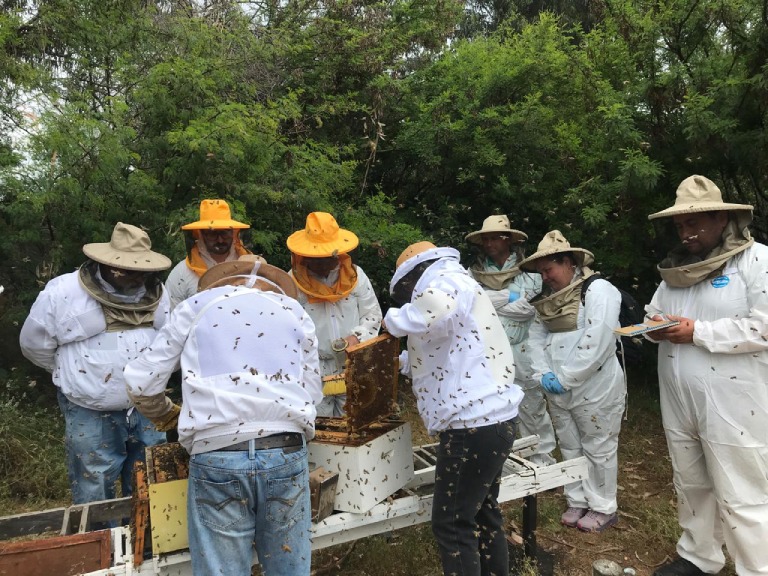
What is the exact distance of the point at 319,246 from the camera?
376 centimetres

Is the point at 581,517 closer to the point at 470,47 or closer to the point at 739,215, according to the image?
the point at 739,215

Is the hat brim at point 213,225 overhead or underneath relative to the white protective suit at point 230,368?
overhead

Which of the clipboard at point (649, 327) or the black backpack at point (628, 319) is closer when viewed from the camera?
the clipboard at point (649, 327)

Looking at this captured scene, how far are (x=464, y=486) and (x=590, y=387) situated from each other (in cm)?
170

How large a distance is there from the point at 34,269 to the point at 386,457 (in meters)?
4.42

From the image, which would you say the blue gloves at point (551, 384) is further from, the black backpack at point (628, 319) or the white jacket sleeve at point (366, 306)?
the white jacket sleeve at point (366, 306)

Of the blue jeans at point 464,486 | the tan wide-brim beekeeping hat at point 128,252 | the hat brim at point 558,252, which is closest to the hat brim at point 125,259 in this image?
the tan wide-brim beekeeping hat at point 128,252

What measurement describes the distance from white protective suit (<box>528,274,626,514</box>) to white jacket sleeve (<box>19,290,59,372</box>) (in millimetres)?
3163

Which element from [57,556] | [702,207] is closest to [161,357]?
[57,556]

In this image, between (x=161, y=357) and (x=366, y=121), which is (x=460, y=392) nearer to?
(x=161, y=357)

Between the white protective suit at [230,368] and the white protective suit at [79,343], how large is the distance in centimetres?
102

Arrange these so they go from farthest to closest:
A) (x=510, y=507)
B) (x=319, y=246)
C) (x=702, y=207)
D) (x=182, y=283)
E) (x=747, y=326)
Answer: (x=510, y=507), (x=182, y=283), (x=319, y=246), (x=702, y=207), (x=747, y=326)

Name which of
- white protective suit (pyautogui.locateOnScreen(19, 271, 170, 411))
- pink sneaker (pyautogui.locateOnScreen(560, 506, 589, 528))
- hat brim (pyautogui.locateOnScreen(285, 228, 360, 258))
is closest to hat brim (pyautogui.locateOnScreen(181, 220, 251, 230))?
hat brim (pyautogui.locateOnScreen(285, 228, 360, 258))

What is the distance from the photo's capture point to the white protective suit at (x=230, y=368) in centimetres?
218
